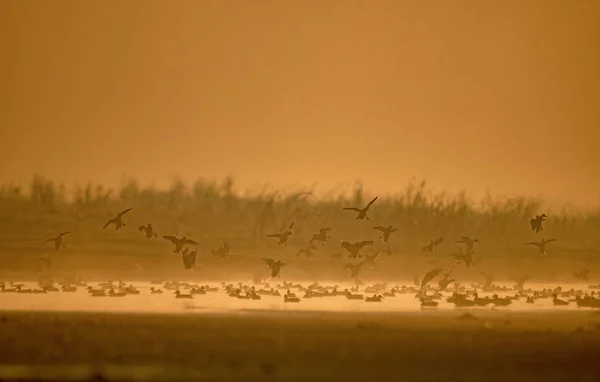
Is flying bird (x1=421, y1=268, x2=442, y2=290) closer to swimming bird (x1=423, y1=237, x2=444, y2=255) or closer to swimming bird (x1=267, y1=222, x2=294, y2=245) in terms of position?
swimming bird (x1=423, y1=237, x2=444, y2=255)

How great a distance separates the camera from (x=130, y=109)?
1.58 metres

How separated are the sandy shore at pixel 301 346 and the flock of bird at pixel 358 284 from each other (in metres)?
0.04

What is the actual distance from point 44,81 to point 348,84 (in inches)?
28.8

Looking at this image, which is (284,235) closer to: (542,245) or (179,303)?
(179,303)

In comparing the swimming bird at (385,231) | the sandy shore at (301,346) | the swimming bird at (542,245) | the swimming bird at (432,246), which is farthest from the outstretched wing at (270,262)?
the swimming bird at (542,245)

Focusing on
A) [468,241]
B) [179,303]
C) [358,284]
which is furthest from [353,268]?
[179,303]

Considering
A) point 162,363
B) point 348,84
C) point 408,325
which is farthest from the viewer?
point 348,84

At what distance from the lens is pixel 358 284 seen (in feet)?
5.05

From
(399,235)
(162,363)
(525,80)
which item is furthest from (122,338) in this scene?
(525,80)

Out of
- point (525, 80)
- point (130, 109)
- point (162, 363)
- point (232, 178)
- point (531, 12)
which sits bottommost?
point (162, 363)

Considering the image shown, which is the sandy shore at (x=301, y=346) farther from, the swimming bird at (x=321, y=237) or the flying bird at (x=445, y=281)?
the swimming bird at (x=321, y=237)

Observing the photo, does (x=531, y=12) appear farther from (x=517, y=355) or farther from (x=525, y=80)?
(x=517, y=355)

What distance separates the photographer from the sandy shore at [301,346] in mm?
1365

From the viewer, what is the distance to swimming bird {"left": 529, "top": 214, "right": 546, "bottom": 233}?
160 cm
